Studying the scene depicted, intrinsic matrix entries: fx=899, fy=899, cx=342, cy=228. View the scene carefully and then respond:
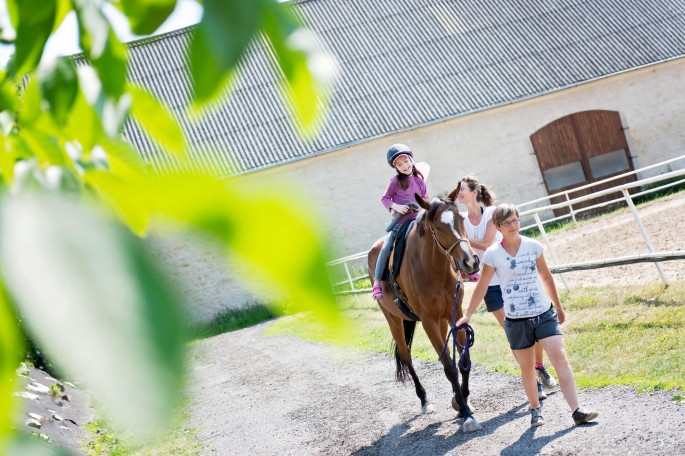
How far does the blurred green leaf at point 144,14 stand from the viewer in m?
0.78

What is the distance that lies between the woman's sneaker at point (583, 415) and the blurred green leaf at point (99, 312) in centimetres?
559

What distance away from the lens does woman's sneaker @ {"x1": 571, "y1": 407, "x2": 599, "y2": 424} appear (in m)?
5.78

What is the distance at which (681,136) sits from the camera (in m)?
21.7

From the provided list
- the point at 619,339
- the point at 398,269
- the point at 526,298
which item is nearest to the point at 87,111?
the point at 526,298

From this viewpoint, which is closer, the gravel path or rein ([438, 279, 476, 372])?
the gravel path

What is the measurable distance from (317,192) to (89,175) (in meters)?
0.22

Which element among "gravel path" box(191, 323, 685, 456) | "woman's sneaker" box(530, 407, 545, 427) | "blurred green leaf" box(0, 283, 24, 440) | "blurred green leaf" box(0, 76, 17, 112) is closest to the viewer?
"blurred green leaf" box(0, 283, 24, 440)

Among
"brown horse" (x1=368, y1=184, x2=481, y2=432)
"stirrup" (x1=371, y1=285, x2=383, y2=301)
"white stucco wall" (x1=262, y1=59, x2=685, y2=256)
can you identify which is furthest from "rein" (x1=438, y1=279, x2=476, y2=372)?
"white stucco wall" (x1=262, y1=59, x2=685, y2=256)

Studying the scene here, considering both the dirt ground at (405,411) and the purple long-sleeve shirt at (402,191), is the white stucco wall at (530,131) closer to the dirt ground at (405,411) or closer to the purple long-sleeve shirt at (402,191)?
the dirt ground at (405,411)

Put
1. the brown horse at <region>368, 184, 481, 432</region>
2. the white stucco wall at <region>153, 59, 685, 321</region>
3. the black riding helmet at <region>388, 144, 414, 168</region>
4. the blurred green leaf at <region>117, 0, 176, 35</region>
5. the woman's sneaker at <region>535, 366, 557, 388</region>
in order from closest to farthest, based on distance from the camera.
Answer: the blurred green leaf at <region>117, 0, 176, 35</region> < the brown horse at <region>368, 184, 481, 432</region> < the woman's sneaker at <region>535, 366, 557, 388</region> < the black riding helmet at <region>388, 144, 414, 168</region> < the white stucco wall at <region>153, 59, 685, 321</region>

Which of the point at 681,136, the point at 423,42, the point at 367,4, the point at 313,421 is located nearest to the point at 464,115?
the point at 423,42

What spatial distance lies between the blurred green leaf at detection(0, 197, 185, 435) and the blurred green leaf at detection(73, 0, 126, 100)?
0.98ft

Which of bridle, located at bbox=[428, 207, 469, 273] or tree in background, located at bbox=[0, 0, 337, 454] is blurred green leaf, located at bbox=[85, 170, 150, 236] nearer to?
tree in background, located at bbox=[0, 0, 337, 454]

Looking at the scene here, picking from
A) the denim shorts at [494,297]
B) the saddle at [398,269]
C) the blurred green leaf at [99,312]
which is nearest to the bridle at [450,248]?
the denim shorts at [494,297]
